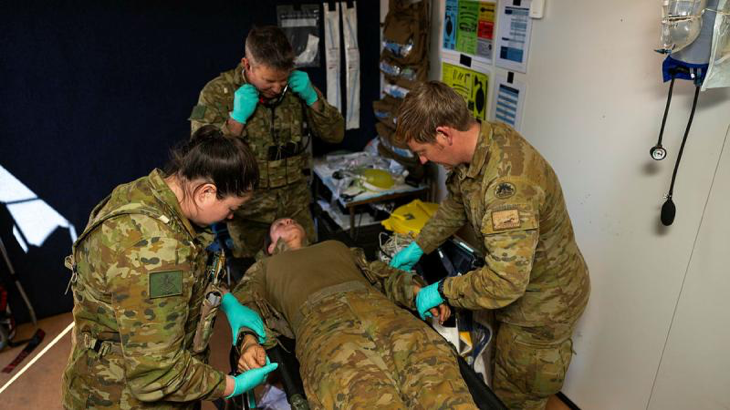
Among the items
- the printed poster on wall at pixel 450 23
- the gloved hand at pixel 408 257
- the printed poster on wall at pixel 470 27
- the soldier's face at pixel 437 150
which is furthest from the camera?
the printed poster on wall at pixel 450 23

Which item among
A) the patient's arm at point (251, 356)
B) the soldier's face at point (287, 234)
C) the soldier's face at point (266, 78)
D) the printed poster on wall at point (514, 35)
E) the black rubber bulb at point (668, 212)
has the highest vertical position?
the printed poster on wall at point (514, 35)

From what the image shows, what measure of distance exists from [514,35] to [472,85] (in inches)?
17.0

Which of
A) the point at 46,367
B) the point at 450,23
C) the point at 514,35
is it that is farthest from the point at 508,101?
the point at 46,367

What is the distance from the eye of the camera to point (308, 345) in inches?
70.4

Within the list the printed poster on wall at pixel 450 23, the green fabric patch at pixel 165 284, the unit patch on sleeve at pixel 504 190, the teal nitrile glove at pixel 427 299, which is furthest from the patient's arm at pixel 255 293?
the printed poster on wall at pixel 450 23

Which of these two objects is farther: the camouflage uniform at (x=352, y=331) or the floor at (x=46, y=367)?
the floor at (x=46, y=367)

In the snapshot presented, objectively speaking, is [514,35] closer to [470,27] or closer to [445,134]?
[470,27]

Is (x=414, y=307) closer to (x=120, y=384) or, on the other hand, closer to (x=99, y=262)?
(x=120, y=384)

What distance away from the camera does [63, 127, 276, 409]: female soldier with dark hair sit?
1.17 meters

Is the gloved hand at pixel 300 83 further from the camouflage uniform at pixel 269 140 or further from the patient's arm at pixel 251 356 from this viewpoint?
the patient's arm at pixel 251 356

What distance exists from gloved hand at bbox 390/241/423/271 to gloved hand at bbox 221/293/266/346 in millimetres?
692

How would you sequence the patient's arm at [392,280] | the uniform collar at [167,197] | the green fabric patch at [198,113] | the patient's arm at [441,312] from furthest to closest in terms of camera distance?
the green fabric patch at [198,113] < the patient's arm at [392,280] < the patient's arm at [441,312] < the uniform collar at [167,197]

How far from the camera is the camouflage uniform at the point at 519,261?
1.51 m

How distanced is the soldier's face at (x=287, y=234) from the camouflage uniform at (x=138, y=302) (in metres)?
1.02
